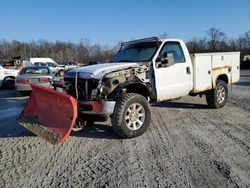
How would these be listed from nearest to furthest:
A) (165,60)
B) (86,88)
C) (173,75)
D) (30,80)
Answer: (86,88) < (165,60) < (173,75) < (30,80)

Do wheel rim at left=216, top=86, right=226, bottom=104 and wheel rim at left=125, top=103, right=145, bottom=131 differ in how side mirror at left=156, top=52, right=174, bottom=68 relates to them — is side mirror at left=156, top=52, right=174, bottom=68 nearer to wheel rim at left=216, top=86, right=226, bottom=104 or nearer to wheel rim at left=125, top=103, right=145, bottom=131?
wheel rim at left=125, top=103, right=145, bottom=131

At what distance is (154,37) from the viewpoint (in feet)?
19.9

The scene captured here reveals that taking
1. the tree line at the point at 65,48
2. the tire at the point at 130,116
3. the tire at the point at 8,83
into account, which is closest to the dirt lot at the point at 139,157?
the tire at the point at 130,116

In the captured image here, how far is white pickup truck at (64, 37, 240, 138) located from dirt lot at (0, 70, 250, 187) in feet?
1.95

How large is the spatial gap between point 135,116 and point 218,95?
3.62 meters

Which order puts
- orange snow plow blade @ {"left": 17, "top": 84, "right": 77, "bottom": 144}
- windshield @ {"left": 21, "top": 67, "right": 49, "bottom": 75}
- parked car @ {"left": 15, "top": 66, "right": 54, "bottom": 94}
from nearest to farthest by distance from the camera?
orange snow plow blade @ {"left": 17, "top": 84, "right": 77, "bottom": 144} < parked car @ {"left": 15, "top": 66, "right": 54, "bottom": 94} < windshield @ {"left": 21, "top": 67, "right": 49, "bottom": 75}

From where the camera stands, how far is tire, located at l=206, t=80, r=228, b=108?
726 centimetres

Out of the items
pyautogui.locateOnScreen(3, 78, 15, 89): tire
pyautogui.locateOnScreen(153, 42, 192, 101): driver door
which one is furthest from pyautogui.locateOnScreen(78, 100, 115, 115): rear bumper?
pyautogui.locateOnScreen(3, 78, 15, 89): tire

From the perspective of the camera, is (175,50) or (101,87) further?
(175,50)

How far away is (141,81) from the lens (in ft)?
17.4

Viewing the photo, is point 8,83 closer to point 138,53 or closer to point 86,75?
point 138,53

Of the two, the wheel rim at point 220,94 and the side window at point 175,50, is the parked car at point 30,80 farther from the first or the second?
the wheel rim at point 220,94

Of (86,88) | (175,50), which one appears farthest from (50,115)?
(175,50)

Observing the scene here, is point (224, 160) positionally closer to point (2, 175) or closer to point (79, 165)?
point (79, 165)
